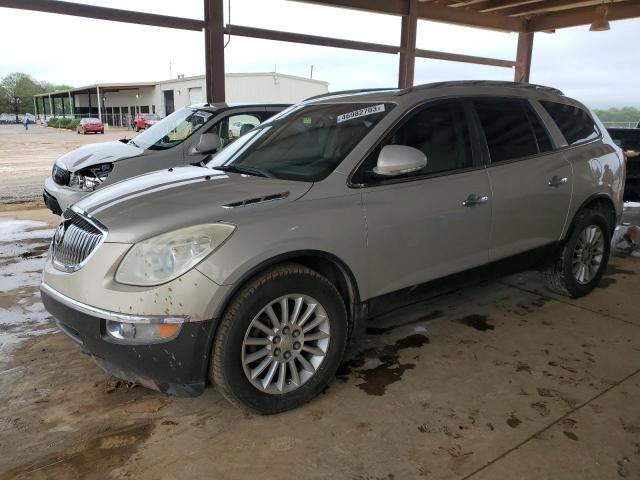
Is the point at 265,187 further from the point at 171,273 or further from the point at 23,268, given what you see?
the point at 23,268

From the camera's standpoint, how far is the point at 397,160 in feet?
9.65

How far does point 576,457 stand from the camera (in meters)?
2.46

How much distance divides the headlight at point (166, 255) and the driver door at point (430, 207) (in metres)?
0.96

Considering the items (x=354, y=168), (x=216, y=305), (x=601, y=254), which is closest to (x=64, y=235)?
(x=216, y=305)

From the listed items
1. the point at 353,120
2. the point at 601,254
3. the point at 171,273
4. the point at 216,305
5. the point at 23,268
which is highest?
the point at 353,120

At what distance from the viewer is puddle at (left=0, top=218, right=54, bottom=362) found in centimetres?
390

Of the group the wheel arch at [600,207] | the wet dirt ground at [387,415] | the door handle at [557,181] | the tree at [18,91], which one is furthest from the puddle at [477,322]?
the tree at [18,91]

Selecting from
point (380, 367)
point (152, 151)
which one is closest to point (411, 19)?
point (152, 151)

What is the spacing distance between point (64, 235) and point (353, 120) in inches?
75.5

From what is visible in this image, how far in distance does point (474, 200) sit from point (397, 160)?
0.80m

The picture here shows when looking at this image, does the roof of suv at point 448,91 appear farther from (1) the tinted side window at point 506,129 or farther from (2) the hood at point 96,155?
(2) the hood at point 96,155

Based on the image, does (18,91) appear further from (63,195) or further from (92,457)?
(92,457)

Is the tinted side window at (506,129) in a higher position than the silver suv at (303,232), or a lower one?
higher

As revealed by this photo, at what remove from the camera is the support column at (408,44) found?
10.5 meters
